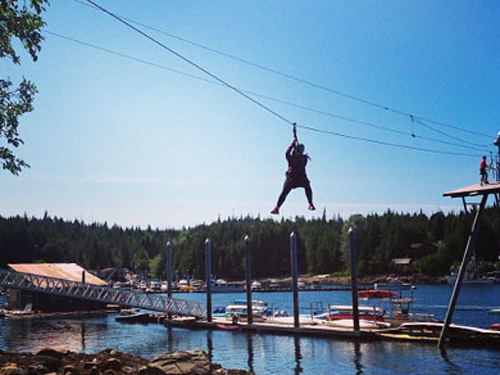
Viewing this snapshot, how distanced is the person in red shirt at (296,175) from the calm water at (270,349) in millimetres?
14782

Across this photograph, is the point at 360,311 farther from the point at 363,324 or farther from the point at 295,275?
the point at 295,275

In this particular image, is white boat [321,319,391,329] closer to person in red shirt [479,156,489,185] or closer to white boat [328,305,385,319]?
white boat [328,305,385,319]

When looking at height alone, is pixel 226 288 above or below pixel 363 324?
below

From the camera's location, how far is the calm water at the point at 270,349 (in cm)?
2809

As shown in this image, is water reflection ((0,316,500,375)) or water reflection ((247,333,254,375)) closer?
water reflection ((0,316,500,375))

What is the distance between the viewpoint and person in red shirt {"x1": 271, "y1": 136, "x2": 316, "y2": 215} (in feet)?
51.3

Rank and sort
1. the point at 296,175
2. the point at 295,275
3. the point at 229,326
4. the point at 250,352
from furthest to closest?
1. the point at 229,326
2. the point at 295,275
3. the point at 250,352
4. the point at 296,175

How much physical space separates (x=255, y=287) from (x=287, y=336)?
112809mm

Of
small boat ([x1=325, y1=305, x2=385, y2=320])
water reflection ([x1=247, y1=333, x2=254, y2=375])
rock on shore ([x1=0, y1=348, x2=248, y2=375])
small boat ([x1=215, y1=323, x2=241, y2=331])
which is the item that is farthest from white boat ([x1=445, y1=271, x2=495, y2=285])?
rock on shore ([x1=0, y1=348, x2=248, y2=375])

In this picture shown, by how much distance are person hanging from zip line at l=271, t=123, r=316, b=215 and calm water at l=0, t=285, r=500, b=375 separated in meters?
14.8

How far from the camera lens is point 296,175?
51.2 ft

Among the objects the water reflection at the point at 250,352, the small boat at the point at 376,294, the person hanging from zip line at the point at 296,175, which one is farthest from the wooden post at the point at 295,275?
the small boat at the point at 376,294

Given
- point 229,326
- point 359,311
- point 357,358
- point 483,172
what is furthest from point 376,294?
point 483,172

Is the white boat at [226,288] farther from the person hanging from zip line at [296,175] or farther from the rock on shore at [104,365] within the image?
the person hanging from zip line at [296,175]
